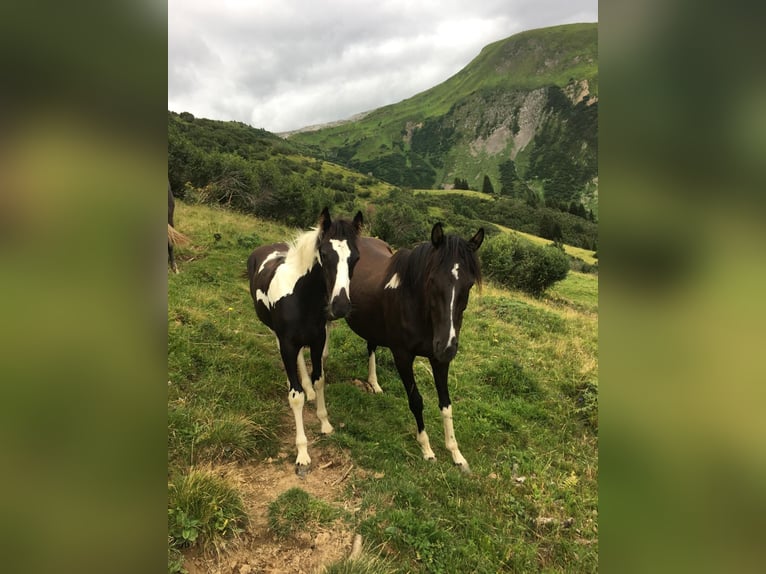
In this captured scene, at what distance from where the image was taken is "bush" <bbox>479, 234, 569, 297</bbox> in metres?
20.5

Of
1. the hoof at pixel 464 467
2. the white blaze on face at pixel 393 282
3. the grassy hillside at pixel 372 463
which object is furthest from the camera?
the white blaze on face at pixel 393 282

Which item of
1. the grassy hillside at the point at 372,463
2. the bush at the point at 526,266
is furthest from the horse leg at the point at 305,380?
the bush at the point at 526,266

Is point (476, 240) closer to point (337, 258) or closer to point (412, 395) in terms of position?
point (337, 258)

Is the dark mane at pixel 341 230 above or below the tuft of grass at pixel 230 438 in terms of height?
above

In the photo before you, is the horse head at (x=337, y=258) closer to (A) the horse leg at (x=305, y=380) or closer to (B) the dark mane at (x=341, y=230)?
(B) the dark mane at (x=341, y=230)

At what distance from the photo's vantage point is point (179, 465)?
12.5 feet

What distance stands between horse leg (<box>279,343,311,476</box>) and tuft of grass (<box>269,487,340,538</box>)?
53 centimetres

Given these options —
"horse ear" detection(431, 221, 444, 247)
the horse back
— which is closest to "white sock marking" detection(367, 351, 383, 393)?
the horse back

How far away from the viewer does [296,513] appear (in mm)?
3617

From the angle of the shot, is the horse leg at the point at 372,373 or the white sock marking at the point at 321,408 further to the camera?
the horse leg at the point at 372,373

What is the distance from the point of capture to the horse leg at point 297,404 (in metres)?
4.41
